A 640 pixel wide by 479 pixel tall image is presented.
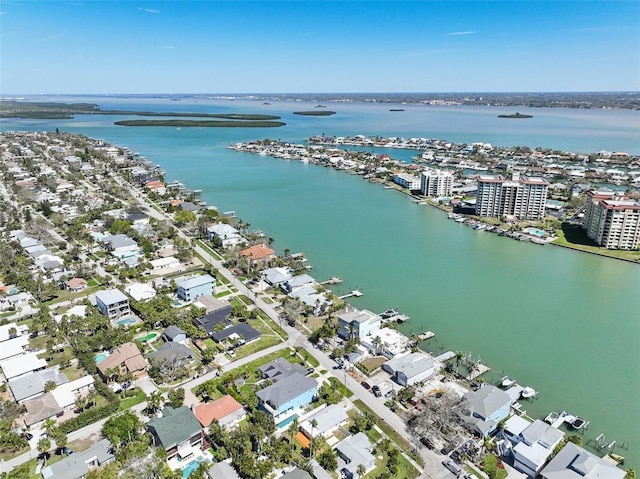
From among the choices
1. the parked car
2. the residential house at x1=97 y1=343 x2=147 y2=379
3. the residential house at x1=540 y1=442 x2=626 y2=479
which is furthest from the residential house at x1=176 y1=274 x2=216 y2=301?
the residential house at x1=540 y1=442 x2=626 y2=479

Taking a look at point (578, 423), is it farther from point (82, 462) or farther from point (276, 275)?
point (82, 462)

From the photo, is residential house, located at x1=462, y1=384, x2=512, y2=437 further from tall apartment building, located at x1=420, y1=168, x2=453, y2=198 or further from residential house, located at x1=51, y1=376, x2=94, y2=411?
tall apartment building, located at x1=420, y1=168, x2=453, y2=198

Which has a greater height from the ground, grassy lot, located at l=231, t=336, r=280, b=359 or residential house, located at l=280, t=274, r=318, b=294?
residential house, located at l=280, t=274, r=318, b=294

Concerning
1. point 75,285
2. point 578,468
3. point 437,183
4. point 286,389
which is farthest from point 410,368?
point 437,183

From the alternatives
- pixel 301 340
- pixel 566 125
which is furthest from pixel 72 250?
pixel 566 125

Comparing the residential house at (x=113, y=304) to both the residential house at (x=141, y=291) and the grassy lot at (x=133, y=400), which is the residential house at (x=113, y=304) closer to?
the residential house at (x=141, y=291)

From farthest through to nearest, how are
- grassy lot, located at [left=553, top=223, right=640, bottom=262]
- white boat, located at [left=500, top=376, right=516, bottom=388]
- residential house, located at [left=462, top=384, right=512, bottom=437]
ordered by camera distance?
grassy lot, located at [left=553, top=223, right=640, bottom=262] < white boat, located at [left=500, top=376, right=516, bottom=388] < residential house, located at [left=462, top=384, right=512, bottom=437]

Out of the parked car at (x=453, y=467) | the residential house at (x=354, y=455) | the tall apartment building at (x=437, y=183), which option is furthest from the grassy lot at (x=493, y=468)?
the tall apartment building at (x=437, y=183)
